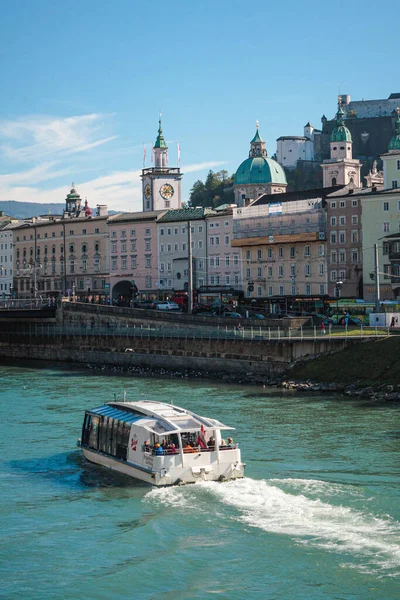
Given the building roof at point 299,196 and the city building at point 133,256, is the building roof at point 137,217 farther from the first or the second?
the building roof at point 299,196

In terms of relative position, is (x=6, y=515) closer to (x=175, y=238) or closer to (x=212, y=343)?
(x=212, y=343)

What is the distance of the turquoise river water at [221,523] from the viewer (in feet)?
99.9

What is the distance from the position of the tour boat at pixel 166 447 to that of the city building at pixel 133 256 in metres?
97.7

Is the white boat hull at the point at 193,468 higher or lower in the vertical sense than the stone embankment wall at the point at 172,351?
lower

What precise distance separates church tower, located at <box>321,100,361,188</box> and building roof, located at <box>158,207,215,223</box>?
3178 centimetres

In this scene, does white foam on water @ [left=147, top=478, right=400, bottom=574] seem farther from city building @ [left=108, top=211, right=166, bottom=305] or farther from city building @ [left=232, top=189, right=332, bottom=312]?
city building @ [left=108, top=211, right=166, bottom=305]

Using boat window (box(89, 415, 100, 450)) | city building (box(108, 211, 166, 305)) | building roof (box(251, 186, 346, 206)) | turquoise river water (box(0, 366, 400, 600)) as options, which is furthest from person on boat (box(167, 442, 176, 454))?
city building (box(108, 211, 166, 305))

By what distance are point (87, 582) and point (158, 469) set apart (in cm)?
988

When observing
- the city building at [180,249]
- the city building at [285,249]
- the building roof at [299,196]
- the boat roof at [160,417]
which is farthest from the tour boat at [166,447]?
the city building at [180,249]

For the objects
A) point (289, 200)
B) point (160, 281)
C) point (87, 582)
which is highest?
point (289, 200)

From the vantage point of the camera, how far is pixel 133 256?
5881 inches

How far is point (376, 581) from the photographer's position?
29875mm

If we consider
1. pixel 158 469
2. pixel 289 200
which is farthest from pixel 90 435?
pixel 289 200

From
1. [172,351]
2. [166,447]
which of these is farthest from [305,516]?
[172,351]
